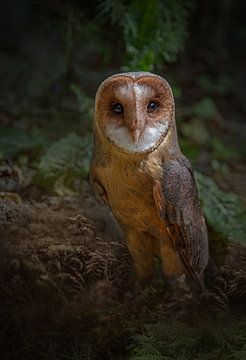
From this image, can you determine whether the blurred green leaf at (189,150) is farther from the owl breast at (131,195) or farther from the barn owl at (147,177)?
the owl breast at (131,195)

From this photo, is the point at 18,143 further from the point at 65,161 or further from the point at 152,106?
the point at 152,106

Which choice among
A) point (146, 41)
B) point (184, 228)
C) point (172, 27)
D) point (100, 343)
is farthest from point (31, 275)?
point (172, 27)

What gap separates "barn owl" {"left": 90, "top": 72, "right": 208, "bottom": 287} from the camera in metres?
1.98

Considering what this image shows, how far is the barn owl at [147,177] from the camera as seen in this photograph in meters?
1.98

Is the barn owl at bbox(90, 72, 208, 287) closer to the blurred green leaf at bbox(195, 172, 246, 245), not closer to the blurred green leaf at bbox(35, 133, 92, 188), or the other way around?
the blurred green leaf at bbox(195, 172, 246, 245)

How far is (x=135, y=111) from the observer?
76.2 inches

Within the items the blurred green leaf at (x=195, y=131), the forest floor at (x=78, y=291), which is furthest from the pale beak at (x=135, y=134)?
the blurred green leaf at (x=195, y=131)

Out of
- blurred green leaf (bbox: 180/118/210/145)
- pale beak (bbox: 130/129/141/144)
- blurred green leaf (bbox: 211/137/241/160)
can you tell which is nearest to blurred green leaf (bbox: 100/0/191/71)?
pale beak (bbox: 130/129/141/144)

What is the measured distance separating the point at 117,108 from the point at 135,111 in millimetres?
126

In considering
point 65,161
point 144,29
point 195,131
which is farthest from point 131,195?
point 195,131

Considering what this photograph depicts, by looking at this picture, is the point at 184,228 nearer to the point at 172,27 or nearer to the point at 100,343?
the point at 100,343

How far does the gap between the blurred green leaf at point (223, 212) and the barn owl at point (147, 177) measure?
0.27 metres

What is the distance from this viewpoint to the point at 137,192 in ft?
7.19

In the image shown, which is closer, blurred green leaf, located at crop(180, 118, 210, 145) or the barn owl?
the barn owl
